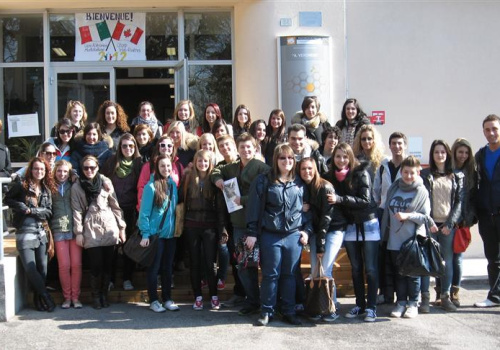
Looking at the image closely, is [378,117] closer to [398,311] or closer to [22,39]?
[398,311]

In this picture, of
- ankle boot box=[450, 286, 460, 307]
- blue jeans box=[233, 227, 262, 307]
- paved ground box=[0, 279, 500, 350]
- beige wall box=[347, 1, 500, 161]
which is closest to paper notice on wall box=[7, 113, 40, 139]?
paved ground box=[0, 279, 500, 350]

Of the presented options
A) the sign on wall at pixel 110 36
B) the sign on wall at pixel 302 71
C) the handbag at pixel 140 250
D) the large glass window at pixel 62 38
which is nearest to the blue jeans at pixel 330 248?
the handbag at pixel 140 250

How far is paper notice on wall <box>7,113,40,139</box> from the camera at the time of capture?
10461 millimetres

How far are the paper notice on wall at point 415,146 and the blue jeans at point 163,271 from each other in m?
4.77

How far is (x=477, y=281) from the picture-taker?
27.5ft

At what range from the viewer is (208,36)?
1062 centimetres

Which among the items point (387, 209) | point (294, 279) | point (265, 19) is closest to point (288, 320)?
point (294, 279)

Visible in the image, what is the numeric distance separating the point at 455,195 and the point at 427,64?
372 centimetres

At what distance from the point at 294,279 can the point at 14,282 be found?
10.2 ft

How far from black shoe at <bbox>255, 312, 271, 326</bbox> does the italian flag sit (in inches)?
247

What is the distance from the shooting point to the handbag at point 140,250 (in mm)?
6695

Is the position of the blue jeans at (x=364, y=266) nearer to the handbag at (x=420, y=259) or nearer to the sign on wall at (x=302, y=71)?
the handbag at (x=420, y=259)

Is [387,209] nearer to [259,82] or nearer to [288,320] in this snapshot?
[288,320]

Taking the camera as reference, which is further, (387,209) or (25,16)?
(25,16)
